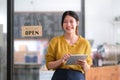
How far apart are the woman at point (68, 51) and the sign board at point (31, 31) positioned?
1.32 m

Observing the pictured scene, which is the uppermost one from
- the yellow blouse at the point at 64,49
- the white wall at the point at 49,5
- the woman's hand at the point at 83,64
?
the white wall at the point at 49,5

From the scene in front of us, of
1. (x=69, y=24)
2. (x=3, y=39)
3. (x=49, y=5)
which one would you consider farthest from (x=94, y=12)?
(x=69, y=24)

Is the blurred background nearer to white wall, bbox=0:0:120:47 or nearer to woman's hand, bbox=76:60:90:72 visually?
white wall, bbox=0:0:120:47

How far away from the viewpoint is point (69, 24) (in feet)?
6.40

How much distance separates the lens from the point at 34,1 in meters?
3.28

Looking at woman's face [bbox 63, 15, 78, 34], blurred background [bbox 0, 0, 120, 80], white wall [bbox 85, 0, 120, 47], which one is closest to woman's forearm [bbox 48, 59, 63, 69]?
woman's face [bbox 63, 15, 78, 34]

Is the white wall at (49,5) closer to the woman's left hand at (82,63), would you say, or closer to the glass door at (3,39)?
the glass door at (3,39)

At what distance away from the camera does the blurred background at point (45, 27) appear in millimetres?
3287

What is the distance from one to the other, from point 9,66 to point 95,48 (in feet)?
4.03

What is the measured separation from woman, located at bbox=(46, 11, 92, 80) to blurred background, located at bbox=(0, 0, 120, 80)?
130 cm

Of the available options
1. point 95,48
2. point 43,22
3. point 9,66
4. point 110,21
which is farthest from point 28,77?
point 110,21

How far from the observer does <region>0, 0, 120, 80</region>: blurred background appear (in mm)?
3287

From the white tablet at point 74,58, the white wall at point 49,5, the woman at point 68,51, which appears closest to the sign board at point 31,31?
the white wall at point 49,5

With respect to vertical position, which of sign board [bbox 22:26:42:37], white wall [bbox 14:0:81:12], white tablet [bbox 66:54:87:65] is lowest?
white tablet [bbox 66:54:87:65]
